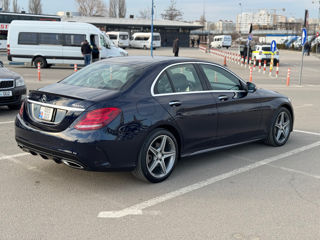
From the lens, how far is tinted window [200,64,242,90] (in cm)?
563

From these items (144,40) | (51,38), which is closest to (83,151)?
(51,38)

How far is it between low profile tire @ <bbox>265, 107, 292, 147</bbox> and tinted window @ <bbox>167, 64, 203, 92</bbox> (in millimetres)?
1909

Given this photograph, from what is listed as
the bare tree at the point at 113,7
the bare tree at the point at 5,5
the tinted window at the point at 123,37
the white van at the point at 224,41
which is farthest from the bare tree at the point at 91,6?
the tinted window at the point at 123,37

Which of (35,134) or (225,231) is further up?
(35,134)

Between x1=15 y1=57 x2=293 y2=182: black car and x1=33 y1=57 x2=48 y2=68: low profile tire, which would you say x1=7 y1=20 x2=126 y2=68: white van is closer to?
x1=33 y1=57 x2=48 y2=68: low profile tire

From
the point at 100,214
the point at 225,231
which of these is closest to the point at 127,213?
the point at 100,214

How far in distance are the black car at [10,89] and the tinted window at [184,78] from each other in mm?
5118

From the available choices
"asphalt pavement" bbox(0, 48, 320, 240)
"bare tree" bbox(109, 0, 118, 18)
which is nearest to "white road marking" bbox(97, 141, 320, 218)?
"asphalt pavement" bbox(0, 48, 320, 240)

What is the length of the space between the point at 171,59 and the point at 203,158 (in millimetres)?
1614

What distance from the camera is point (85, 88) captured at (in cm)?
482

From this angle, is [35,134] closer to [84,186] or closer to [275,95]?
[84,186]

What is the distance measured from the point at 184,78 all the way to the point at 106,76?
1.01 metres

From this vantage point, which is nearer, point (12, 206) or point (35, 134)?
point (12, 206)

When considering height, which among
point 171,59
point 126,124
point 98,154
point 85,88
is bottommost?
point 98,154
